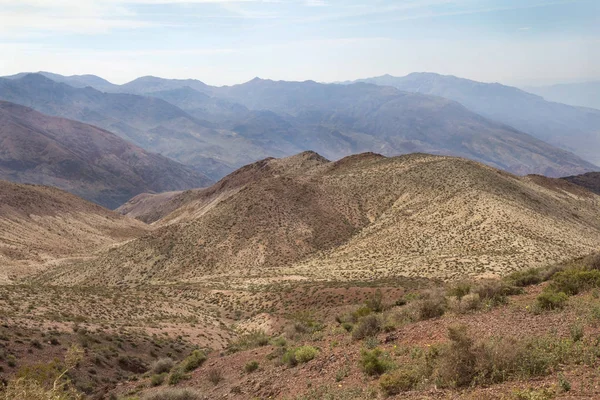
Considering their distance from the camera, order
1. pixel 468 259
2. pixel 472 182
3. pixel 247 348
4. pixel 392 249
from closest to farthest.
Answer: pixel 247 348, pixel 468 259, pixel 392 249, pixel 472 182

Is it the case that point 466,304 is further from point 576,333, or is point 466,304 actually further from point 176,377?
point 176,377

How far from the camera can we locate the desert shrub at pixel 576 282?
15.8 m

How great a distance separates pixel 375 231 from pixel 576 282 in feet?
127

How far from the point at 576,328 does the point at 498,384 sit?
3.55 meters

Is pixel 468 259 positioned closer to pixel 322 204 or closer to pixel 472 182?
pixel 472 182

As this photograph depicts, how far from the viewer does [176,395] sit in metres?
13.8

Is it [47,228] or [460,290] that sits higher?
[460,290]

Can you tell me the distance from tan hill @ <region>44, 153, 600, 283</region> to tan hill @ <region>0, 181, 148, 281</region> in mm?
13919

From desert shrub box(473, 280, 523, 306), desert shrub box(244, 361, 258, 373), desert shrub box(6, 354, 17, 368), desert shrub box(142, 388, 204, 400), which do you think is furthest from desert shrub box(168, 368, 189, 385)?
desert shrub box(473, 280, 523, 306)

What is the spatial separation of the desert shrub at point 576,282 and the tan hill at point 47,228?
5658cm

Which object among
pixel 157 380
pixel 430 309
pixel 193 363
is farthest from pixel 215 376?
pixel 430 309

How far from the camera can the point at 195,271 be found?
169 feet

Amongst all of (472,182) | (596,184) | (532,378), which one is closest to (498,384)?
(532,378)

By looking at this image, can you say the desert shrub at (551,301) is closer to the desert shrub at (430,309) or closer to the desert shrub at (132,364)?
the desert shrub at (430,309)
